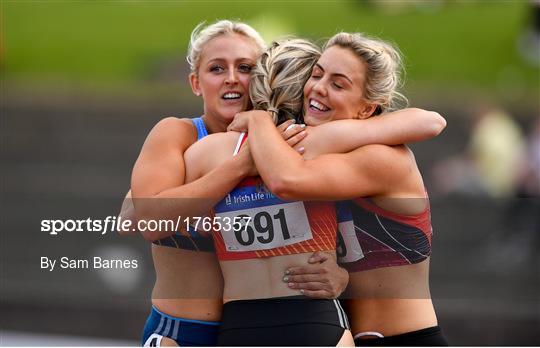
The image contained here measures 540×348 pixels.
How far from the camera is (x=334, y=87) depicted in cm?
386

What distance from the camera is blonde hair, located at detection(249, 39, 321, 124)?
13.0 feet

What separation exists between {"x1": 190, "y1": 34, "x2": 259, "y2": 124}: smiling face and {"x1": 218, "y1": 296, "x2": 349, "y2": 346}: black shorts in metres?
0.86

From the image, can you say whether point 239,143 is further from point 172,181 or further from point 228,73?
point 228,73

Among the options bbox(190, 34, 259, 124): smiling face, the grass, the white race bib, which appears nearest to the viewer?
the white race bib

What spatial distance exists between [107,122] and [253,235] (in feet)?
32.8

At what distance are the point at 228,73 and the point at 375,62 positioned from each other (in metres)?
0.65

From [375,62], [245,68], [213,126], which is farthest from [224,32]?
[375,62]

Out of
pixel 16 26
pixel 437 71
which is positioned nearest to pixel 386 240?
pixel 437 71

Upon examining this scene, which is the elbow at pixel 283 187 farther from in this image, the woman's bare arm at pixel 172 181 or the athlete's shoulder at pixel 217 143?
the athlete's shoulder at pixel 217 143

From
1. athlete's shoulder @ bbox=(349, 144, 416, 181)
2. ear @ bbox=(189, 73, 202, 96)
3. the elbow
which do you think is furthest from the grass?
the elbow

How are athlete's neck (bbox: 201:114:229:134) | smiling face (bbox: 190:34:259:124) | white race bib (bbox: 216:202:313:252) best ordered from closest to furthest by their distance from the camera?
white race bib (bbox: 216:202:313:252) < smiling face (bbox: 190:34:259:124) < athlete's neck (bbox: 201:114:229:134)

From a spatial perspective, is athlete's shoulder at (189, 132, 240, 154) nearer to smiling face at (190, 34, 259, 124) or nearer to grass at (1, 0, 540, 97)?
smiling face at (190, 34, 259, 124)

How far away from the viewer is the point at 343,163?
3.71m

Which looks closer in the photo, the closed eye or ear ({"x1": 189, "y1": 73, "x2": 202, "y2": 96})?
the closed eye
